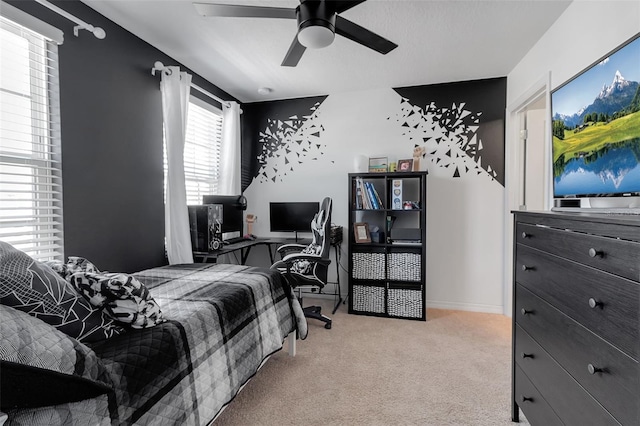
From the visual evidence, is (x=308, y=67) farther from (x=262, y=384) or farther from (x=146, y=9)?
(x=262, y=384)

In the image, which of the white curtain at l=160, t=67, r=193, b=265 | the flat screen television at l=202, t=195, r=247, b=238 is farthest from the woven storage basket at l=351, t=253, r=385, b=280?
the white curtain at l=160, t=67, r=193, b=265

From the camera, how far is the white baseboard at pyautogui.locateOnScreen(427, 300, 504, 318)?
11.1 ft

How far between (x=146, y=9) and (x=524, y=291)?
294cm

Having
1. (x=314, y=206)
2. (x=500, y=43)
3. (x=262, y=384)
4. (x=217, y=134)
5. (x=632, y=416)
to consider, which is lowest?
(x=262, y=384)

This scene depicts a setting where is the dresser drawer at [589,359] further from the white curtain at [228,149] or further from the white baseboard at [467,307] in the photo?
the white curtain at [228,149]

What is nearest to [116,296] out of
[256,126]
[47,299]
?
[47,299]

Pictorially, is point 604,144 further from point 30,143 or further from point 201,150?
point 201,150

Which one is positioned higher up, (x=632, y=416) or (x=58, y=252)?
(x=58, y=252)

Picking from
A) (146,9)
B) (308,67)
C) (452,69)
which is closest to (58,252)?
(146,9)

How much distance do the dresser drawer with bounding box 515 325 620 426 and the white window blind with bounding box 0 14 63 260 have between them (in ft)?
8.97

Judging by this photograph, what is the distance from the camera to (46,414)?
0.83 meters

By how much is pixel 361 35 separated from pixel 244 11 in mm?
702

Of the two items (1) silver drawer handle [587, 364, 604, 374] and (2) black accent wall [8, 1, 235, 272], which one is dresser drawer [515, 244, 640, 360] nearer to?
(1) silver drawer handle [587, 364, 604, 374]

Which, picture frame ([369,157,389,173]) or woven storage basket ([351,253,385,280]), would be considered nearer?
woven storage basket ([351,253,385,280])
